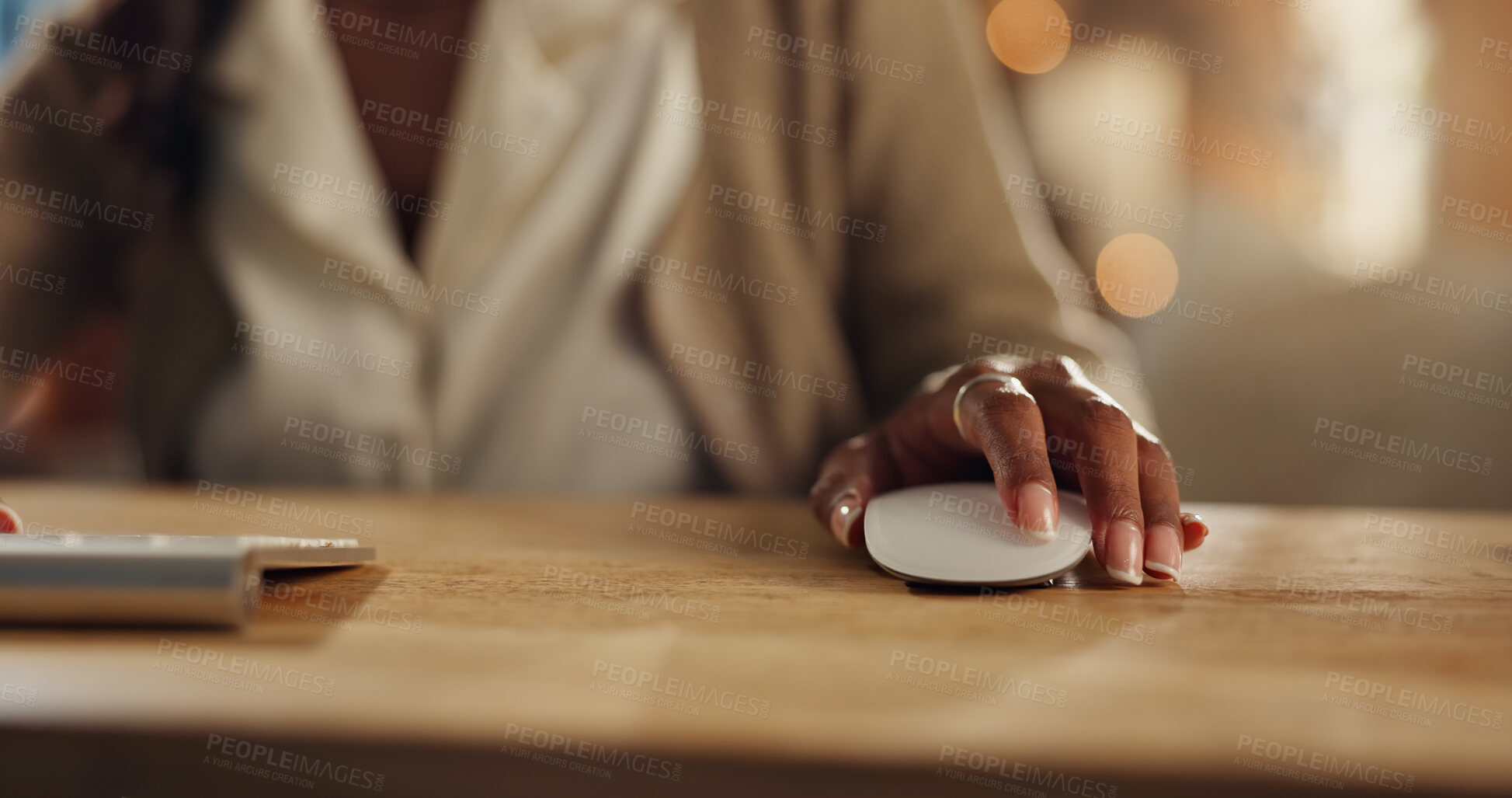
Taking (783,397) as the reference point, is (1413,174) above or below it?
above

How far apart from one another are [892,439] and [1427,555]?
34 cm

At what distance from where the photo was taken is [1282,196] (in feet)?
6.62

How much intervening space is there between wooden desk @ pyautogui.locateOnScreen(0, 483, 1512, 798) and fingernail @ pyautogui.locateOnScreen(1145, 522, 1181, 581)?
15mm

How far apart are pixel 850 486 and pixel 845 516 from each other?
5 cm

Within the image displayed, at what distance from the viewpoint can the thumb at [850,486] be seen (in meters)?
0.50

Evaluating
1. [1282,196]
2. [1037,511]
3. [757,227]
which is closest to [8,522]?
[1037,511]

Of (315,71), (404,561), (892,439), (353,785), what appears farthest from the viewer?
(315,71)

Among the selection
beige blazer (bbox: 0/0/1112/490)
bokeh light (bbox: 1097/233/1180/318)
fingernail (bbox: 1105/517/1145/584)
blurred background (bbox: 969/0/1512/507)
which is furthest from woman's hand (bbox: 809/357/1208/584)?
bokeh light (bbox: 1097/233/1180/318)

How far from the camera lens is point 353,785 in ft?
0.68

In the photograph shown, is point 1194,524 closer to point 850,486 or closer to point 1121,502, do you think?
point 1121,502

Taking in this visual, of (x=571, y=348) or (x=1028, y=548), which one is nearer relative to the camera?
(x=1028, y=548)

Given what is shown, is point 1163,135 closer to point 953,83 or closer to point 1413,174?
point 1413,174

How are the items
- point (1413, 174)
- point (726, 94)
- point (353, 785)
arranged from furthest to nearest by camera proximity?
point (1413, 174) < point (726, 94) < point (353, 785)

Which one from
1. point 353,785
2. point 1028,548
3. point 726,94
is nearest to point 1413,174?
point 726,94
